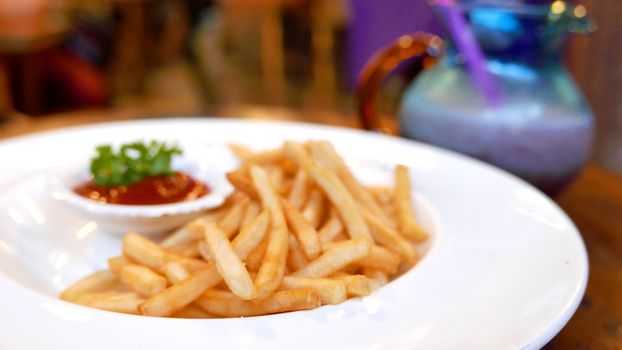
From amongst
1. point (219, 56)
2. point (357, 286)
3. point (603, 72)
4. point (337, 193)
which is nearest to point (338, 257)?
point (357, 286)

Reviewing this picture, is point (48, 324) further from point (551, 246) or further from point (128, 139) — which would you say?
point (128, 139)

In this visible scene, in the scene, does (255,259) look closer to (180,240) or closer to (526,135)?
(180,240)

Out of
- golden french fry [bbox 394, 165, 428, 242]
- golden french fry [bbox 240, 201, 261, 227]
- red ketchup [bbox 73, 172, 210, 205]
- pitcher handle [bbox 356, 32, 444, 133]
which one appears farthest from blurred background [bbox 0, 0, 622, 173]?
golden french fry [bbox 240, 201, 261, 227]

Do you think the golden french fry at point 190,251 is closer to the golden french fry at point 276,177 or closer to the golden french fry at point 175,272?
the golden french fry at point 175,272

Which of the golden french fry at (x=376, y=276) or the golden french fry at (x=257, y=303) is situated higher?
the golden french fry at (x=257, y=303)

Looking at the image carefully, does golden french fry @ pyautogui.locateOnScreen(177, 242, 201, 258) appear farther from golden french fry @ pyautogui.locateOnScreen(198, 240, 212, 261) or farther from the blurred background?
the blurred background

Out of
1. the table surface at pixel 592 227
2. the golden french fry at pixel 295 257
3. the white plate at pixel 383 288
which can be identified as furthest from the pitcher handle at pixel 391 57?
the golden french fry at pixel 295 257
